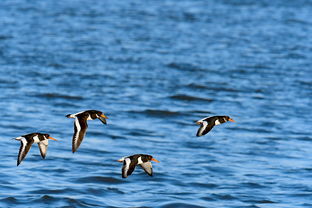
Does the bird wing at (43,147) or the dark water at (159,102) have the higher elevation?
the dark water at (159,102)

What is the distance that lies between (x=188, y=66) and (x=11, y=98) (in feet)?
30.8

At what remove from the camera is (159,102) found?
84.9ft

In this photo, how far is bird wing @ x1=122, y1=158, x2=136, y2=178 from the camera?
1305cm

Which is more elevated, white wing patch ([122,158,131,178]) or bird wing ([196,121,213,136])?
bird wing ([196,121,213,136])

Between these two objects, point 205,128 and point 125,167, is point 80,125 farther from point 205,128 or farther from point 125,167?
point 205,128

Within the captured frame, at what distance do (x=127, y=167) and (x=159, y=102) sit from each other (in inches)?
500

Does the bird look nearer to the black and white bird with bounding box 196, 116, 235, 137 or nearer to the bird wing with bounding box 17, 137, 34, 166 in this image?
the bird wing with bounding box 17, 137, 34, 166

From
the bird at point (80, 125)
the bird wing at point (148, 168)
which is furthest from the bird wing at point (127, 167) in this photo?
the bird wing at point (148, 168)

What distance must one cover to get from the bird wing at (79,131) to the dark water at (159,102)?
269cm

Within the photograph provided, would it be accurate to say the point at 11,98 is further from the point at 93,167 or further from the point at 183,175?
the point at 183,175

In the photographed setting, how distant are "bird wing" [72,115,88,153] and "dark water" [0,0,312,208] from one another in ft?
8.82

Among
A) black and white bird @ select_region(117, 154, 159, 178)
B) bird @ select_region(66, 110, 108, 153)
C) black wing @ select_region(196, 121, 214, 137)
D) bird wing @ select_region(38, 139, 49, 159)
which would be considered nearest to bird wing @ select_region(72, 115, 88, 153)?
bird @ select_region(66, 110, 108, 153)

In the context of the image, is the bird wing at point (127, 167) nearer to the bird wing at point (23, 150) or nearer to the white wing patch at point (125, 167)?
the white wing patch at point (125, 167)

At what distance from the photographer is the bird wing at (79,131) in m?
13.1
